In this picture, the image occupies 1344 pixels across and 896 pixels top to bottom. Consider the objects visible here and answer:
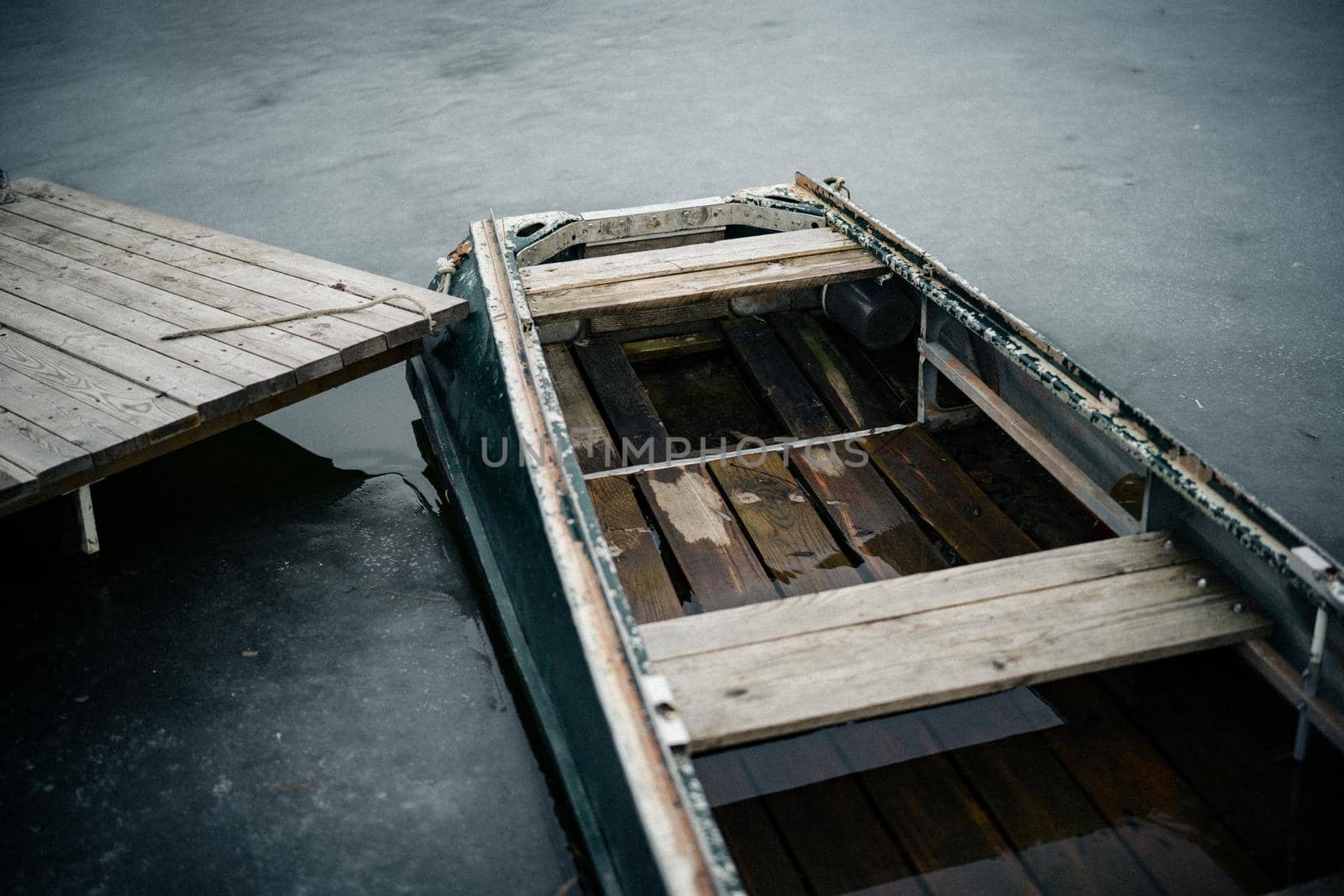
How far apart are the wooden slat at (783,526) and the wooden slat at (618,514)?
0.26 meters

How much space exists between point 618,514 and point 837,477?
624mm

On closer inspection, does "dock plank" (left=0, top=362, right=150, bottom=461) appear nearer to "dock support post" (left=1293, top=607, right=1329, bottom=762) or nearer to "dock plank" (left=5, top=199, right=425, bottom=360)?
"dock plank" (left=5, top=199, right=425, bottom=360)

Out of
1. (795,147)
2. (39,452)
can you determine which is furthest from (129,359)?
(795,147)

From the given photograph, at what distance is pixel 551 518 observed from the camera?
1.95 metres

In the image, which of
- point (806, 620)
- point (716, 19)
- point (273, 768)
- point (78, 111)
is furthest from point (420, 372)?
point (716, 19)

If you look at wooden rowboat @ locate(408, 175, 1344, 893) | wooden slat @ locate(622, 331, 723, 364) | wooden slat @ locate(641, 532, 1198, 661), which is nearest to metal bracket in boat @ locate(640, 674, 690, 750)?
wooden rowboat @ locate(408, 175, 1344, 893)

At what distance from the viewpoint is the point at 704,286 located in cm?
299

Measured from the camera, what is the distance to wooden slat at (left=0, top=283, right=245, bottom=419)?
274 cm

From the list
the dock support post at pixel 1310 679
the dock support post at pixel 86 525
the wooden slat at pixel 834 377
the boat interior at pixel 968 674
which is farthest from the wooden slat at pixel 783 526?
the dock support post at pixel 86 525

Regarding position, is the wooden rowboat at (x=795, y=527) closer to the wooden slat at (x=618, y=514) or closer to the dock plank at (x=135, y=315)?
the wooden slat at (x=618, y=514)

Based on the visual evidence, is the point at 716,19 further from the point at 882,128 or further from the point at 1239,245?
the point at 1239,245

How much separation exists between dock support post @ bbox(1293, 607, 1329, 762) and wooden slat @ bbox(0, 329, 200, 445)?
102 inches

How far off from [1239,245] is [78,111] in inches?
282

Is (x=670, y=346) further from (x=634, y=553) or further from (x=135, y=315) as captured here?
(x=135, y=315)
